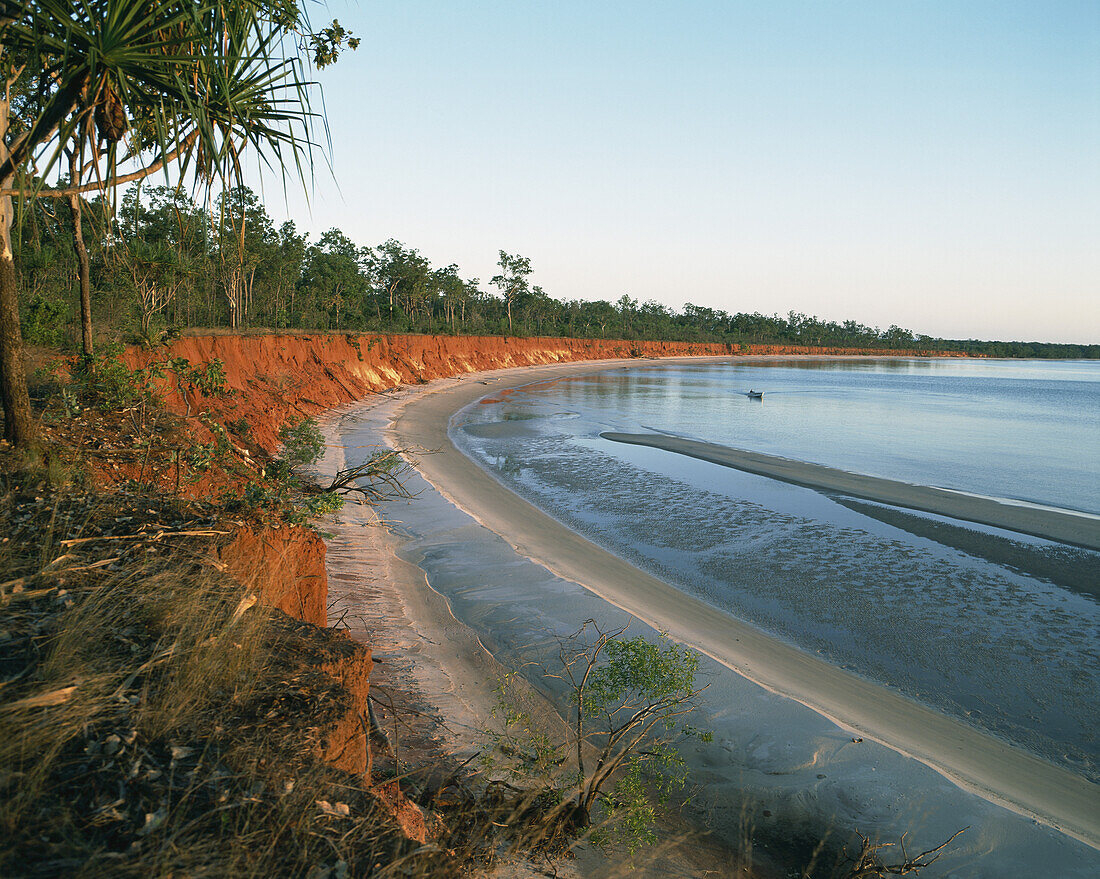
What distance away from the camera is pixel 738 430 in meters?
34.4

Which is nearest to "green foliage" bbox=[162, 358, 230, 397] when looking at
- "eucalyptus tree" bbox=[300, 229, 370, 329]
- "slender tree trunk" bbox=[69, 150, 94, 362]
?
"slender tree trunk" bbox=[69, 150, 94, 362]

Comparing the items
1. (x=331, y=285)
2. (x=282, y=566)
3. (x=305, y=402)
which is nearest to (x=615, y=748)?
(x=282, y=566)

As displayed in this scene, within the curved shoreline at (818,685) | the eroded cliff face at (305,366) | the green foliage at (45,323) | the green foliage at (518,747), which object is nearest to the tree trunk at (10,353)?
the green foliage at (518,747)

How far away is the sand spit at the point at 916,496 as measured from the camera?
16.2 meters

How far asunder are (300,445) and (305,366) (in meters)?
13.8

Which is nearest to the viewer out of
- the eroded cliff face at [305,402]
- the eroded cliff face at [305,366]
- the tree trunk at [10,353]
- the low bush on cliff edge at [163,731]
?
the low bush on cliff edge at [163,731]

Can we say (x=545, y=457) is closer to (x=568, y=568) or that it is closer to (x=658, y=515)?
(x=658, y=515)

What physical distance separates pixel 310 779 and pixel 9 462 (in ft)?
18.3

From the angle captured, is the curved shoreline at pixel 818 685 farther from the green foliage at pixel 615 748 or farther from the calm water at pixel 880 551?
the green foliage at pixel 615 748

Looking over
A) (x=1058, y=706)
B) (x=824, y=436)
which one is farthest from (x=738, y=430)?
(x=1058, y=706)

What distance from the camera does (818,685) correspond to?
8.45m

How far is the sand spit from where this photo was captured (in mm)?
16156

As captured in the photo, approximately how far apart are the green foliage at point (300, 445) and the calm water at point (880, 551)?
5.79 meters

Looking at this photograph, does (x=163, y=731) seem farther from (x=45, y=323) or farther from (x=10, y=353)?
(x=45, y=323)
